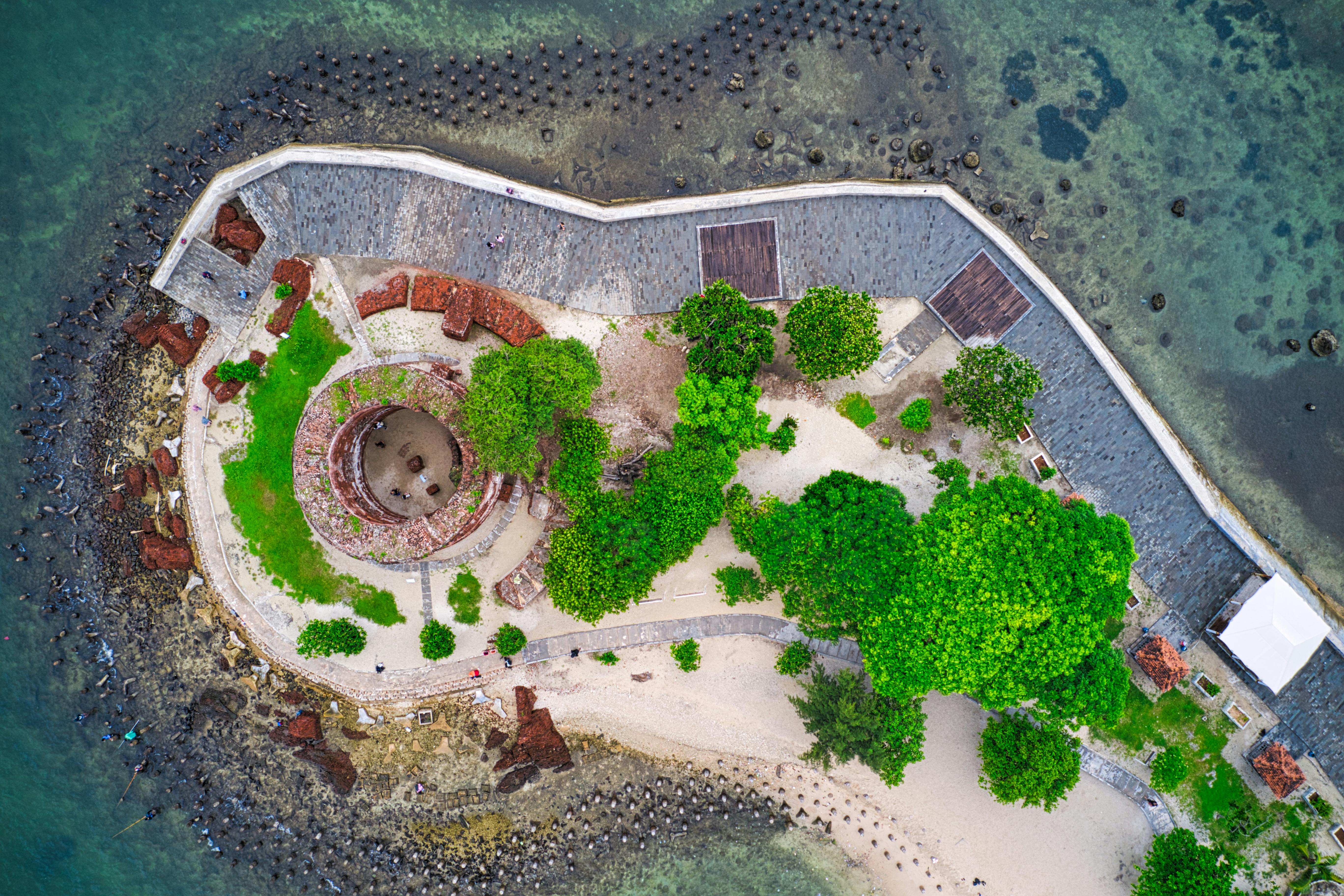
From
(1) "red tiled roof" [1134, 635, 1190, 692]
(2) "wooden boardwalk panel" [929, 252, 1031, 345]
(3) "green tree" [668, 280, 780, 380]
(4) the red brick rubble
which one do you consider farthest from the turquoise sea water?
(4) the red brick rubble

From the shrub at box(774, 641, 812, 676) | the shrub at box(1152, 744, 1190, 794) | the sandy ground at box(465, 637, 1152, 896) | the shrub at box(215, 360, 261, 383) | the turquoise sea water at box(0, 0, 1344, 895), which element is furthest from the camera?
the turquoise sea water at box(0, 0, 1344, 895)

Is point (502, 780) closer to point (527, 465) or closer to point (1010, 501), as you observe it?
point (527, 465)

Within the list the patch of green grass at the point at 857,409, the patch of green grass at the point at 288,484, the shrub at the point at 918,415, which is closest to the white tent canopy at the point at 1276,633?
the shrub at the point at 918,415

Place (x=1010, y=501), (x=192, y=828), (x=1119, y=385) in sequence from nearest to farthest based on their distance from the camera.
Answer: (x=1010, y=501), (x=1119, y=385), (x=192, y=828)

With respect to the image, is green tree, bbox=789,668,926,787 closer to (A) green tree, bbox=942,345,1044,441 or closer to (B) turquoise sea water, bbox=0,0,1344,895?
(B) turquoise sea water, bbox=0,0,1344,895

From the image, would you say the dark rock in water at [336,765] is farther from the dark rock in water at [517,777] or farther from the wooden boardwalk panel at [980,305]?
the wooden boardwalk panel at [980,305]

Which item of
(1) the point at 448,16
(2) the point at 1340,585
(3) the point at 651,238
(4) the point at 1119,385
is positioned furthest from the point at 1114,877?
(1) the point at 448,16

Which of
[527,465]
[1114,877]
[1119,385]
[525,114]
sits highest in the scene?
[1119,385]
